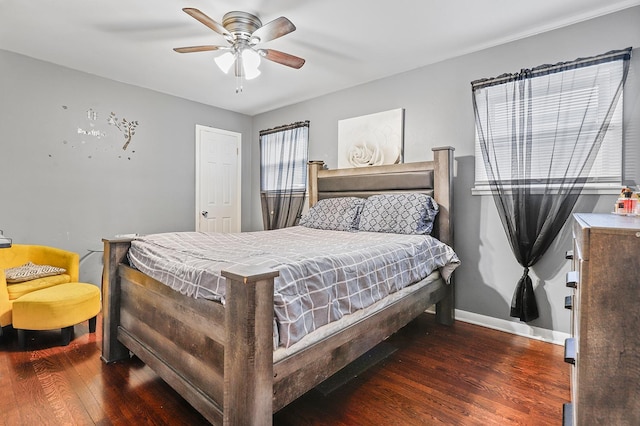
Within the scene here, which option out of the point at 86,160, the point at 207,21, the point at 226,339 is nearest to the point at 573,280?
the point at 226,339

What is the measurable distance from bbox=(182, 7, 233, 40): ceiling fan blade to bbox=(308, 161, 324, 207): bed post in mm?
1832

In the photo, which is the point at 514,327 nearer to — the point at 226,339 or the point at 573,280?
the point at 573,280

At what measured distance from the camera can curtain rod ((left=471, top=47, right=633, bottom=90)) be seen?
89.5 inches

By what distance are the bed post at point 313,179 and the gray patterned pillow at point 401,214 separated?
3.35 feet

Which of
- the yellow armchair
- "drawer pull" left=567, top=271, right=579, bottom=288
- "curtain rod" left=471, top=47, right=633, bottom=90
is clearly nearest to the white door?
the yellow armchair

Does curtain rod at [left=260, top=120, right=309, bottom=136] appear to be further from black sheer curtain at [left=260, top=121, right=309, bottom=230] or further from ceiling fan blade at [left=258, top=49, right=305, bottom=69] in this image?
ceiling fan blade at [left=258, top=49, right=305, bottom=69]

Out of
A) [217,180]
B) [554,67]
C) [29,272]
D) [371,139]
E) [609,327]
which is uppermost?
[554,67]

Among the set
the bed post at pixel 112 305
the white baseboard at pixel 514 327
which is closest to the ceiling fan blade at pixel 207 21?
the bed post at pixel 112 305

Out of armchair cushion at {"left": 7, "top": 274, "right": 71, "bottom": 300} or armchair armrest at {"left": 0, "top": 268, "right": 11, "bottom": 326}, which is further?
armchair cushion at {"left": 7, "top": 274, "right": 71, "bottom": 300}

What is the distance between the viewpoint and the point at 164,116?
421 centimetres

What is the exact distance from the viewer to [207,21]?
7.14 ft

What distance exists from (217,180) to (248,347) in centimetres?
402

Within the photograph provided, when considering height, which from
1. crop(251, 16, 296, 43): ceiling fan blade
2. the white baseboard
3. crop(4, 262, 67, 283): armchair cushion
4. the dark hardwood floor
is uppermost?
crop(251, 16, 296, 43): ceiling fan blade

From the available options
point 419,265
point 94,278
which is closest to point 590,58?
point 419,265
